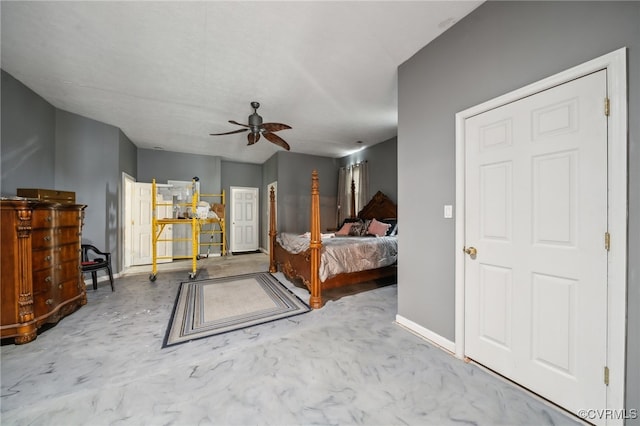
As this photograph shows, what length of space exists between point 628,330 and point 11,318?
4.41 m

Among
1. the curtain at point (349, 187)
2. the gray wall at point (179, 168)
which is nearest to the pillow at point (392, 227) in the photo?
the curtain at point (349, 187)

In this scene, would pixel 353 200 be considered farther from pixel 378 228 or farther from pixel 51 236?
pixel 51 236

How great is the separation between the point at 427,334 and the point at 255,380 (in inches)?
62.5

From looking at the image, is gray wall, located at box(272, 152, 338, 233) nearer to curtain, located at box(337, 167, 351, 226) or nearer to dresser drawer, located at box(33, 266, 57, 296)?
curtain, located at box(337, 167, 351, 226)

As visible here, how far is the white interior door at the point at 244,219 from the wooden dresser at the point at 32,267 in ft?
14.5

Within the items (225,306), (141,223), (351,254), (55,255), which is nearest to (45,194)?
(55,255)

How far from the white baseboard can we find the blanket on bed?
0.98 m

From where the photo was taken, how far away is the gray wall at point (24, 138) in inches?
102

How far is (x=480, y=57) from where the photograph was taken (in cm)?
178

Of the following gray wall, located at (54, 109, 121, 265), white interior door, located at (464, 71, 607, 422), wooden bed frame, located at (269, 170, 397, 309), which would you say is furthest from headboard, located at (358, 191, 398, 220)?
gray wall, located at (54, 109, 121, 265)

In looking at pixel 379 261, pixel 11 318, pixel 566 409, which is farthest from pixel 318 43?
pixel 11 318

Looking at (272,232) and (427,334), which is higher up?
(272,232)

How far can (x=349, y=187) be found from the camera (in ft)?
20.0

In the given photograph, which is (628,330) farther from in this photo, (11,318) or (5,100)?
(5,100)
